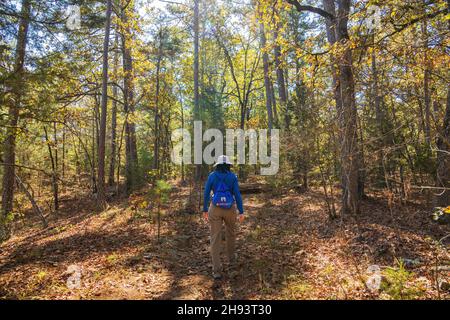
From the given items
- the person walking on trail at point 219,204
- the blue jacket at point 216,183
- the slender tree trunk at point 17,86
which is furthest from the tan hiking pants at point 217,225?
the slender tree trunk at point 17,86

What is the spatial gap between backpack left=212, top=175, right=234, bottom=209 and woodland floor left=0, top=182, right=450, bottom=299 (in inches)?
51.1

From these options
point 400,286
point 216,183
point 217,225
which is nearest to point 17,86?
point 216,183

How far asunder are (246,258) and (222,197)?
172 centimetres

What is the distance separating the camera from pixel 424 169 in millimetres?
9062

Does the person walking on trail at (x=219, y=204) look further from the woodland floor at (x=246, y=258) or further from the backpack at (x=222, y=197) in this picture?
the woodland floor at (x=246, y=258)

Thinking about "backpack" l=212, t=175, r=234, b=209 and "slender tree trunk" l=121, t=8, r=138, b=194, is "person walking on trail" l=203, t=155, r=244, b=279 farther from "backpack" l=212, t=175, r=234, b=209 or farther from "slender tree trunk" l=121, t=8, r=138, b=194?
"slender tree trunk" l=121, t=8, r=138, b=194

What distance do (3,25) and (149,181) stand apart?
422 inches

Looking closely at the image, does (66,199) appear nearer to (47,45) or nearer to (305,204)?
(47,45)

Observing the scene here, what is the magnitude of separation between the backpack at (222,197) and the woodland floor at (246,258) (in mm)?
1298

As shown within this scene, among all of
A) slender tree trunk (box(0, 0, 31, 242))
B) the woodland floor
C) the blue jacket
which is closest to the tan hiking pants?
the blue jacket

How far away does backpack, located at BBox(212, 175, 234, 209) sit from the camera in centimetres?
521

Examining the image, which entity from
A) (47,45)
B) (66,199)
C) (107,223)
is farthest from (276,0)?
(66,199)

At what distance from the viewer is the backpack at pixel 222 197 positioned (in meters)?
5.21
